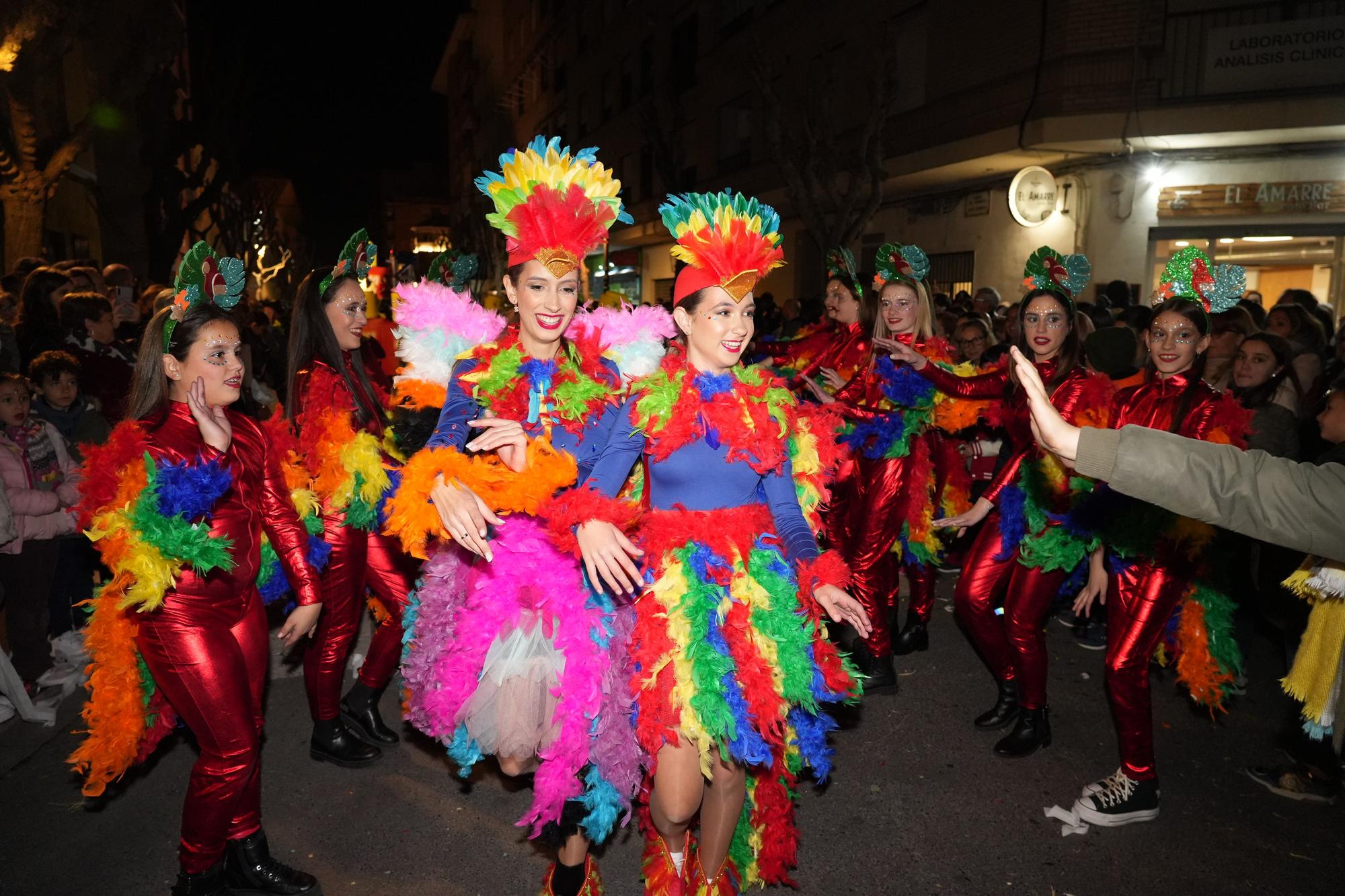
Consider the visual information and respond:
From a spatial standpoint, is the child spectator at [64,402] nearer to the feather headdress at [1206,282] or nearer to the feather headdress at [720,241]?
the feather headdress at [720,241]

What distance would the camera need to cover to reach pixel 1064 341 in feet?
14.0

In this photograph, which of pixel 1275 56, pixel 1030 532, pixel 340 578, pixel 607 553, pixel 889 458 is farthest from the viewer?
Result: pixel 1275 56

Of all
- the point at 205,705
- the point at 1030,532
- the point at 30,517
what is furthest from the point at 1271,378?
the point at 30,517

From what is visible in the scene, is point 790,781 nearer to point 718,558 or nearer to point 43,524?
point 718,558

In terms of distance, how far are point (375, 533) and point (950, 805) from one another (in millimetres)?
3003

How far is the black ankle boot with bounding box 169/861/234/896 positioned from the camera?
2.77m

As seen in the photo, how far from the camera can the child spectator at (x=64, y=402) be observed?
5.10 metres

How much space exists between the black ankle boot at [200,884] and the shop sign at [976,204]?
14.8 metres

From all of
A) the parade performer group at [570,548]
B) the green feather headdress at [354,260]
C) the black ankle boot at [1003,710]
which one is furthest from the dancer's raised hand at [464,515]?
the black ankle boot at [1003,710]

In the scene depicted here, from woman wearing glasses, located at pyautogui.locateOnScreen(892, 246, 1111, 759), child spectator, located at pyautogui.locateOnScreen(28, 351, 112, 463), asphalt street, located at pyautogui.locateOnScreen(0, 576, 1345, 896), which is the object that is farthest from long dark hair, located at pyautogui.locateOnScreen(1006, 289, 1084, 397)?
child spectator, located at pyautogui.locateOnScreen(28, 351, 112, 463)

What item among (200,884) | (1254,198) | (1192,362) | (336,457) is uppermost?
(1254,198)

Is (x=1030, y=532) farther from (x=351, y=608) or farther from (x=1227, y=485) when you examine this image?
(x=351, y=608)

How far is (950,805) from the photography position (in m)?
3.66

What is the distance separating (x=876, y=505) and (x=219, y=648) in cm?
340
